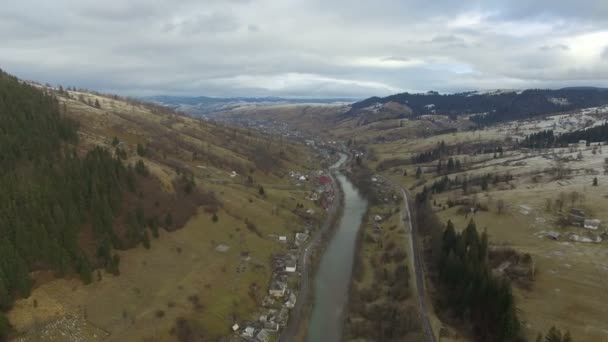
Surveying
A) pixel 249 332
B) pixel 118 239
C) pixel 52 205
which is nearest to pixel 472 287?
pixel 249 332

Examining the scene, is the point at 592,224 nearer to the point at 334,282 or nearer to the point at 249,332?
the point at 334,282

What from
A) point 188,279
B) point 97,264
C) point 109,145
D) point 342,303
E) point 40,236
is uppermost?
point 109,145

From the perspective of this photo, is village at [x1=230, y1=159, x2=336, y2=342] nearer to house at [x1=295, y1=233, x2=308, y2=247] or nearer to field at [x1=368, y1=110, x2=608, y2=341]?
house at [x1=295, y1=233, x2=308, y2=247]

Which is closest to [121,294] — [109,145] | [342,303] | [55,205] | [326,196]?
[55,205]

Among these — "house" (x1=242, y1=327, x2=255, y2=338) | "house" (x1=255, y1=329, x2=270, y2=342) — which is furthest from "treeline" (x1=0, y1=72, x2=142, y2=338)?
"house" (x1=255, y1=329, x2=270, y2=342)

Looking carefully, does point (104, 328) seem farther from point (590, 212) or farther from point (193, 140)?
point (193, 140)

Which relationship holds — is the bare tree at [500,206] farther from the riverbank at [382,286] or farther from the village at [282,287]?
the village at [282,287]
